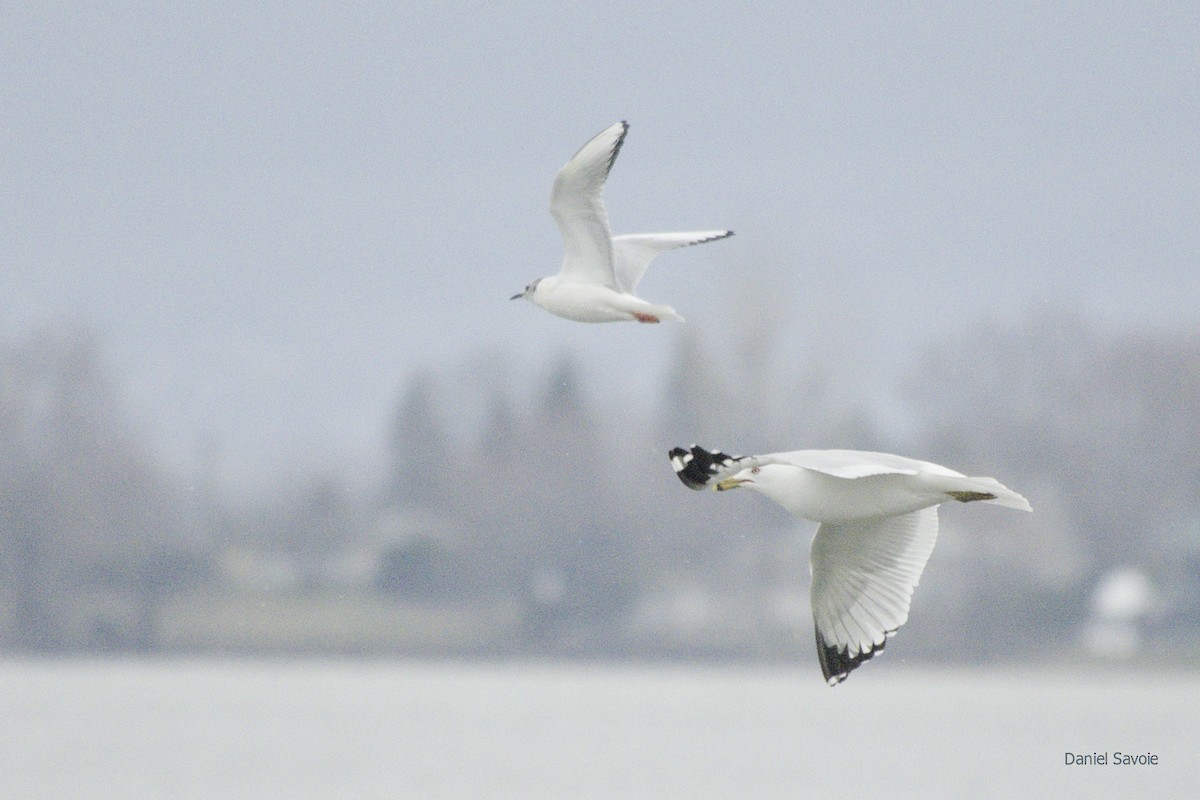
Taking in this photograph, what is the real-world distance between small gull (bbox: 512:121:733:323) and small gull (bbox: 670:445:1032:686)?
4.76ft

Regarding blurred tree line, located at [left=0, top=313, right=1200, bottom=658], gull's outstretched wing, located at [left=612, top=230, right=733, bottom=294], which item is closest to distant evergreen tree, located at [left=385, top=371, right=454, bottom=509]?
blurred tree line, located at [left=0, top=313, right=1200, bottom=658]

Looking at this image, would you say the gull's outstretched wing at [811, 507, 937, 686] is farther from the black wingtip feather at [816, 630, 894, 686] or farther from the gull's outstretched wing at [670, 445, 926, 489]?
the gull's outstretched wing at [670, 445, 926, 489]

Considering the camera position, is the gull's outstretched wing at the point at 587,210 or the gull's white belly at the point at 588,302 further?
the gull's outstretched wing at the point at 587,210

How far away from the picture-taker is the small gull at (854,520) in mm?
7078

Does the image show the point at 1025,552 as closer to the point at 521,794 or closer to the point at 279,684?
the point at 279,684

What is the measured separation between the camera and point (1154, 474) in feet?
109

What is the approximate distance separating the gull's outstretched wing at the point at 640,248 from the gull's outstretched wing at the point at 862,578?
2127 millimetres

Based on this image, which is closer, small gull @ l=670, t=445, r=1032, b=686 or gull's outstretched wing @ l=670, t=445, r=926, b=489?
gull's outstretched wing @ l=670, t=445, r=926, b=489

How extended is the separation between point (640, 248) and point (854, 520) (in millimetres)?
2604

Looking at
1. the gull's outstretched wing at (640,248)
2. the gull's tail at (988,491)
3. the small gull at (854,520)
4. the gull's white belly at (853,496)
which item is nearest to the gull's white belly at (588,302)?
the gull's outstretched wing at (640,248)

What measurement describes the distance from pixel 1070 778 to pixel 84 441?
21472 mm

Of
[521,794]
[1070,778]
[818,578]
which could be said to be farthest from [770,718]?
[818,578]

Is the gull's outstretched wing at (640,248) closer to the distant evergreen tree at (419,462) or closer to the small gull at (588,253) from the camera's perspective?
the small gull at (588,253)

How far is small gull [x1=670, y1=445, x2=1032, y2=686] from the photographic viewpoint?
7.08 meters
